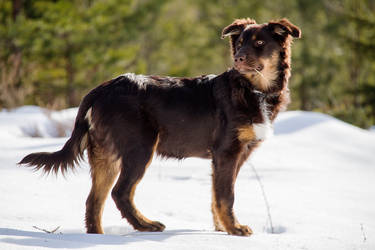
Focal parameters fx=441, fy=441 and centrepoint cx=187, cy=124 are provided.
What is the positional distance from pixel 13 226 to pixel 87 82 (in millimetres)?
12878

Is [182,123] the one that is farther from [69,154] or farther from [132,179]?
[69,154]

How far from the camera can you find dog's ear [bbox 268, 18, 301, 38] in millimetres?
3944

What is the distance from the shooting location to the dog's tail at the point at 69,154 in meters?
3.59

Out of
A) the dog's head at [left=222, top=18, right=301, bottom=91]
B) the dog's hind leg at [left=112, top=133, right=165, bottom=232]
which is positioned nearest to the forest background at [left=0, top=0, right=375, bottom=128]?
the dog's hind leg at [left=112, top=133, right=165, bottom=232]

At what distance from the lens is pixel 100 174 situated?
370 centimetres

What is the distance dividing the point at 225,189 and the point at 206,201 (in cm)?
102

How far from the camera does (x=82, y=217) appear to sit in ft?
13.0

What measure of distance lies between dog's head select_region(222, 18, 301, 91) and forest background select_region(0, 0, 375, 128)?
25.6 feet

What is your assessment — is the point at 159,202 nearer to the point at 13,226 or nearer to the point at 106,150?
the point at 106,150

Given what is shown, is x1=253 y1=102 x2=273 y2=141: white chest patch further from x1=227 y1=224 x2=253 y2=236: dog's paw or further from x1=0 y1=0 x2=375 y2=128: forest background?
x1=0 y1=0 x2=375 y2=128: forest background

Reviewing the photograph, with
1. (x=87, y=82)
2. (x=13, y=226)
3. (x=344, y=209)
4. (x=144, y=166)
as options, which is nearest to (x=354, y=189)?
(x=344, y=209)

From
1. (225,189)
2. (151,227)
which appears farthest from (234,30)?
(151,227)

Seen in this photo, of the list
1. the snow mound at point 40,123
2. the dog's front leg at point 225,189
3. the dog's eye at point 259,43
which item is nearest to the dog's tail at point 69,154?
the dog's front leg at point 225,189

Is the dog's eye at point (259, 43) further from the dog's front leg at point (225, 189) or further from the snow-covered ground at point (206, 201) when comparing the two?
the snow-covered ground at point (206, 201)
